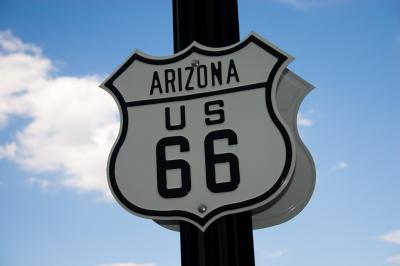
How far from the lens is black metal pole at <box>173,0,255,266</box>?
1.93 metres

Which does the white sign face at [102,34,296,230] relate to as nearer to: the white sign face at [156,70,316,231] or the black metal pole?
the black metal pole

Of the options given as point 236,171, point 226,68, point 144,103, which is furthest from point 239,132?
point 144,103

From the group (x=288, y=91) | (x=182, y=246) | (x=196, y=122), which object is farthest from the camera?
(x=288, y=91)

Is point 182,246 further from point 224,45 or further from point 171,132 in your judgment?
point 224,45

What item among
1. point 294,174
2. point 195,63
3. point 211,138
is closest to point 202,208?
point 211,138

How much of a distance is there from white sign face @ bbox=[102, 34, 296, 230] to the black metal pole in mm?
50

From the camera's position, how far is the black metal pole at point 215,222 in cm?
193

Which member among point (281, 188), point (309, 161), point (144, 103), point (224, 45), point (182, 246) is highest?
point (224, 45)

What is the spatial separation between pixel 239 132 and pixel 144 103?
1.44ft

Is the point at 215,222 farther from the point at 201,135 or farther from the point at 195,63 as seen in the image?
the point at 195,63

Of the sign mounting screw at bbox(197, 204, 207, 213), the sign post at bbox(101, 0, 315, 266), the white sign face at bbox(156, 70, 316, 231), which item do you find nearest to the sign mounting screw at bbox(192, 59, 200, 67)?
the sign post at bbox(101, 0, 315, 266)

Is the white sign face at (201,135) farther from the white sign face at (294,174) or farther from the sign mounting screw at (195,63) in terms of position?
the white sign face at (294,174)

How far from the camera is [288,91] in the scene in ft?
7.77

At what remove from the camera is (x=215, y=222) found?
2.02 meters
